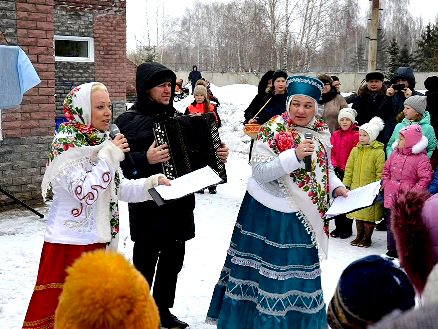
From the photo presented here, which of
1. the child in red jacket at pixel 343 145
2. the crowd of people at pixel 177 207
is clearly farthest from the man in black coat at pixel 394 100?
the crowd of people at pixel 177 207

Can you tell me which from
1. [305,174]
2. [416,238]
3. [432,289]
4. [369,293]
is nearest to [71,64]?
[305,174]

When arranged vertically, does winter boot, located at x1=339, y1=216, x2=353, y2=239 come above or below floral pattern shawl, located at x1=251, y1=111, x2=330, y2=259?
below

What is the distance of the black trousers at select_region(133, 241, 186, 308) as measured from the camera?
146 inches

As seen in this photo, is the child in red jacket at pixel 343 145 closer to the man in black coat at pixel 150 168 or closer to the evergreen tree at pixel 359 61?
the man in black coat at pixel 150 168

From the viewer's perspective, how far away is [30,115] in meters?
7.02

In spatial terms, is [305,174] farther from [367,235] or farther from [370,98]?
[370,98]

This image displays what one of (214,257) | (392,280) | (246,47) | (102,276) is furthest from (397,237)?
(246,47)

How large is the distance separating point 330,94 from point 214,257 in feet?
10.5

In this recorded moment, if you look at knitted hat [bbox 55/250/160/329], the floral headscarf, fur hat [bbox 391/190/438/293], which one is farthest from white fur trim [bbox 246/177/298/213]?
knitted hat [bbox 55/250/160/329]

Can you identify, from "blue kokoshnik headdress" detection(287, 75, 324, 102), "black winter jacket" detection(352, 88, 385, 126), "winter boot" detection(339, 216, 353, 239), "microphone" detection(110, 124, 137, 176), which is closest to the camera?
"microphone" detection(110, 124, 137, 176)

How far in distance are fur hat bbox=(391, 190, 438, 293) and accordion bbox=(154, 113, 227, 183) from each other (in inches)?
73.5

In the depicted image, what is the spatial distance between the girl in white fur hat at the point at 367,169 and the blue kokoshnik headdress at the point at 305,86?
2.95 metres

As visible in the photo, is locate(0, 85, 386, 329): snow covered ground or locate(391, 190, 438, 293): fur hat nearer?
locate(391, 190, 438, 293): fur hat

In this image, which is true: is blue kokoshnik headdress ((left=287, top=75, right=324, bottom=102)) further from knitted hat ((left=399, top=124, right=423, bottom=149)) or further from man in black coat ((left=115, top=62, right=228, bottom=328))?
knitted hat ((left=399, top=124, right=423, bottom=149))
